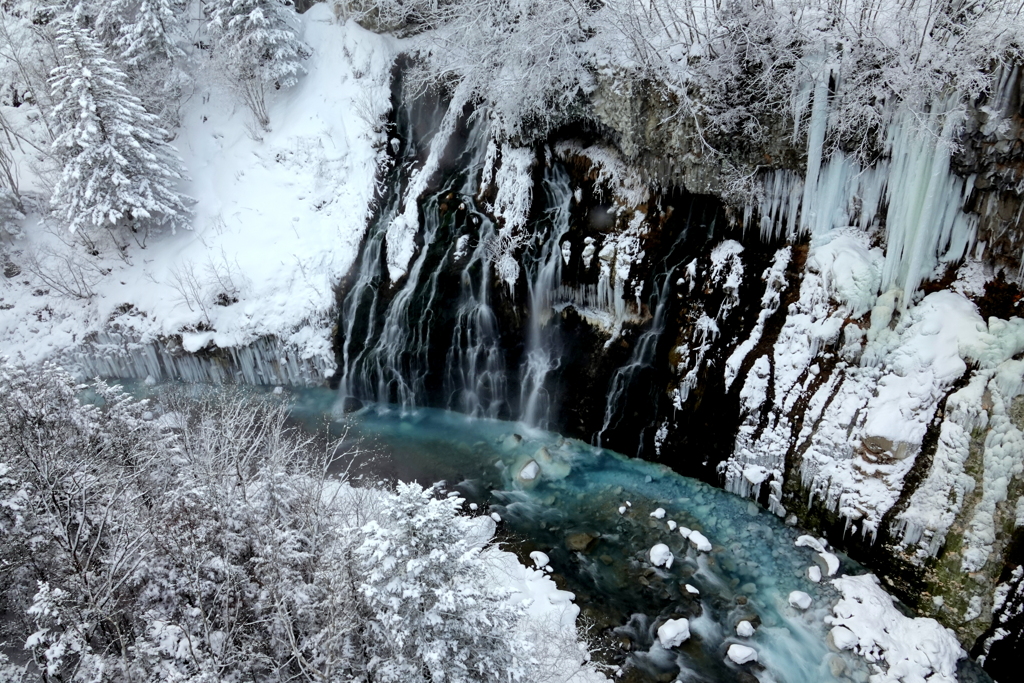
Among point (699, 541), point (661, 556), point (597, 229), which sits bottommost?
point (661, 556)

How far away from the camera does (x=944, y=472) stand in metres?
8.68

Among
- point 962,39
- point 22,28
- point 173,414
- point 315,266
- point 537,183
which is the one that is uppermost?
point 22,28

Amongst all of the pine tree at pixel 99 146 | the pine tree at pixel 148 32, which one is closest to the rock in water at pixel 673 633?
the pine tree at pixel 99 146

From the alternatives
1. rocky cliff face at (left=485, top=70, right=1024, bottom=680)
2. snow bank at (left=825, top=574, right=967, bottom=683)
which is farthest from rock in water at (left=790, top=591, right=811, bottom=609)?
rocky cliff face at (left=485, top=70, right=1024, bottom=680)

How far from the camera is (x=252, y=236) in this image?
16.4 meters

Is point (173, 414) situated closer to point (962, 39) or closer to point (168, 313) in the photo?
point (168, 313)

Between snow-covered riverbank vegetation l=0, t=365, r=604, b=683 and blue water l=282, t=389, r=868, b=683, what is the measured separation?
1.01 meters

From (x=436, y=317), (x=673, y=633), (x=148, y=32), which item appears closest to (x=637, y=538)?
(x=673, y=633)

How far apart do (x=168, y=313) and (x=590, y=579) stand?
1319cm

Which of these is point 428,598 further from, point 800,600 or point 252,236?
point 252,236

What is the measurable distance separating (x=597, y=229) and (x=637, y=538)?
6448 millimetres

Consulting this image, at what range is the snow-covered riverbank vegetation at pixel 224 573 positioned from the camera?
6.13m

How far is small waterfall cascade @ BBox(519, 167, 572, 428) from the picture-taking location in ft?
43.0

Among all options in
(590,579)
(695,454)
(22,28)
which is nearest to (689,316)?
(695,454)
